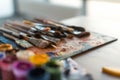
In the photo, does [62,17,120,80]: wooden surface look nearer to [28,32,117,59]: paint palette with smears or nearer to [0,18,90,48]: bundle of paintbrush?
[28,32,117,59]: paint palette with smears

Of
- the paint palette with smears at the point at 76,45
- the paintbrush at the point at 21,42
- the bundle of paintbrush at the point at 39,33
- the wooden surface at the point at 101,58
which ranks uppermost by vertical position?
the bundle of paintbrush at the point at 39,33

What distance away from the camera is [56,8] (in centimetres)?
298

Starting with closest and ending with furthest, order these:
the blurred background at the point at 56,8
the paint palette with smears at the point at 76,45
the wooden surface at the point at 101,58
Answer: the wooden surface at the point at 101,58 → the paint palette with smears at the point at 76,45 → the blurred background at the point at 56,8

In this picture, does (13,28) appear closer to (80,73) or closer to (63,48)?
(63,48)

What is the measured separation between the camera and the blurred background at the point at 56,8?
99.0 inches

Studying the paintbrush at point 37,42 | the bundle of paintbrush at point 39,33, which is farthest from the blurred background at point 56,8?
the paintbrush at point 37,42

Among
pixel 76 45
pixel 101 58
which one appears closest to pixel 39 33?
pixel 76 45

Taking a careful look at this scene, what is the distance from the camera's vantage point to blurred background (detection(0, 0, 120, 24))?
2516 mm

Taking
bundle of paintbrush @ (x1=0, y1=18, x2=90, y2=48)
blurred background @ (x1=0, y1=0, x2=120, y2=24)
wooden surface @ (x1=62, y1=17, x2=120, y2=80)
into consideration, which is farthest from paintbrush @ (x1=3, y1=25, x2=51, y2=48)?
blurred background @ (x1=0, y1=0, x2=120, y2=24)

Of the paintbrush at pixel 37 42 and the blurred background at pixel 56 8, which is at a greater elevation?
the blurred background at pixel 56 8

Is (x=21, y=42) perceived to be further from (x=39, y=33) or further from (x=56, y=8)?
(x=56, y=8)

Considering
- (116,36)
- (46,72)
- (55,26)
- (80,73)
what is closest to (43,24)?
(55,26)

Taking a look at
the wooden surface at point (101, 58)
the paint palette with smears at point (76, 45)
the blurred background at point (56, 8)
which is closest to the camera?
the wooden surface at point (101, 58)

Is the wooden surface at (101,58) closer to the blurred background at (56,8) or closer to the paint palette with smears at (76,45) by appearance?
the paint palette with smears at (76,45)
